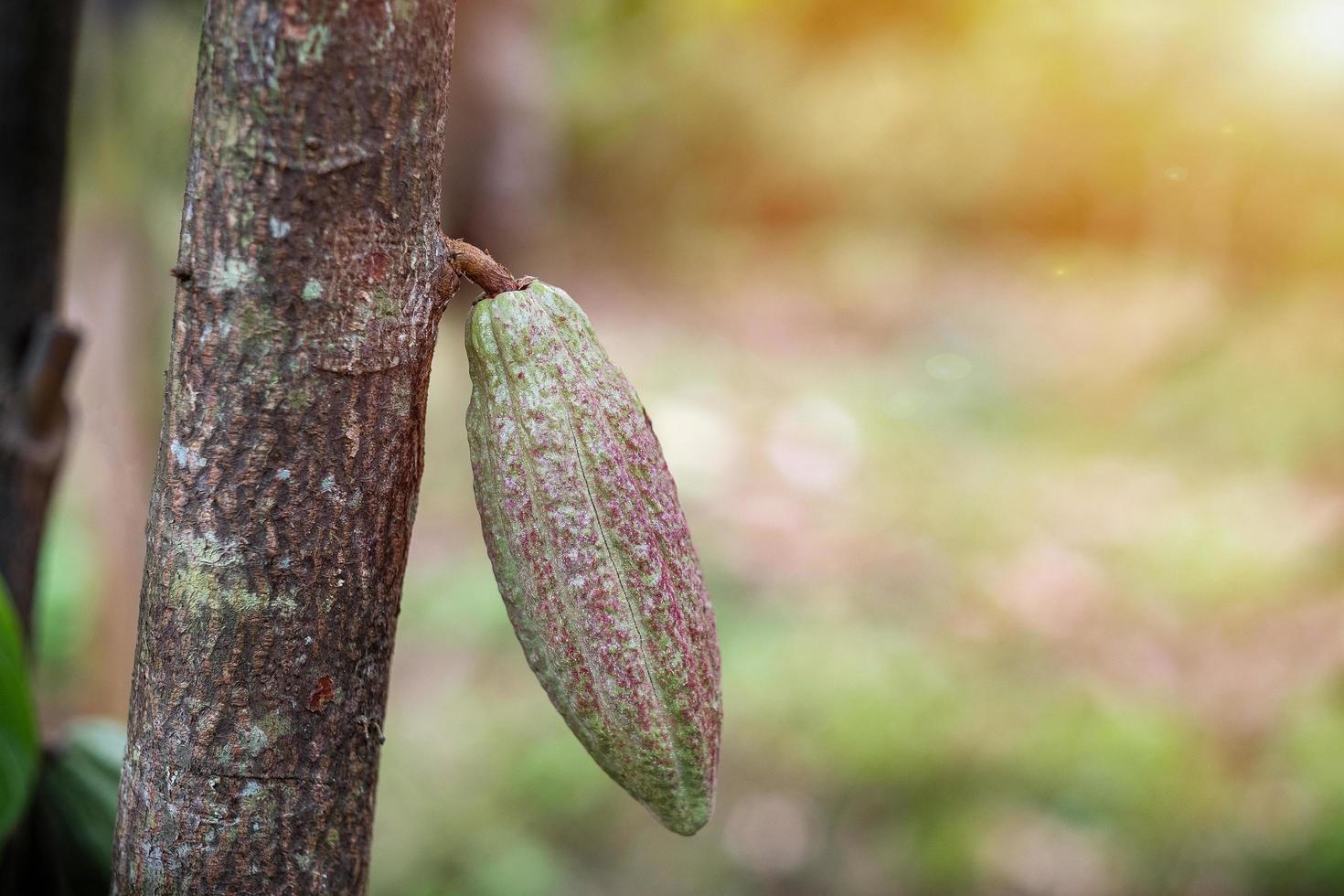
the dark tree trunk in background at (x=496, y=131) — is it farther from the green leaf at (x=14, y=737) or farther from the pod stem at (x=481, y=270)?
the pod stem at (x=481, y=270)

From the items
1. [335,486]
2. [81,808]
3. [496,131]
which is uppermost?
[496,131]

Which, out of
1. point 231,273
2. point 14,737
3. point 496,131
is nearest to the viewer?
point 231,273

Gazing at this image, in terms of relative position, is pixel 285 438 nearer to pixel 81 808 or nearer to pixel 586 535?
pixel 586 535

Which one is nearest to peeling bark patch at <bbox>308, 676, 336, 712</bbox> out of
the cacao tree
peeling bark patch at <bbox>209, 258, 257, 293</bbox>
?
the cacao tree

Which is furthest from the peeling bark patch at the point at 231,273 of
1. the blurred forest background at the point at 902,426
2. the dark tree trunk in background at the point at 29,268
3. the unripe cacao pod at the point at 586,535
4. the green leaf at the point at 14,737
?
the blurred forest background at the point at 902,426

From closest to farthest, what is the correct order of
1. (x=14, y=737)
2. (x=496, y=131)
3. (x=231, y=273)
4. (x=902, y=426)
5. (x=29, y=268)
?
1. (x=231, y=273)
2. (x=14, y=737)
3. (x=29, y=268)
4. (x=496, y=131)
5. (x=902, y=426)

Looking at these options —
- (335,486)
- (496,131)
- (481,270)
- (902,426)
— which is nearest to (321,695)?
(335,486)

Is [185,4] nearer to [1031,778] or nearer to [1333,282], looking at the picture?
[1031,778]
